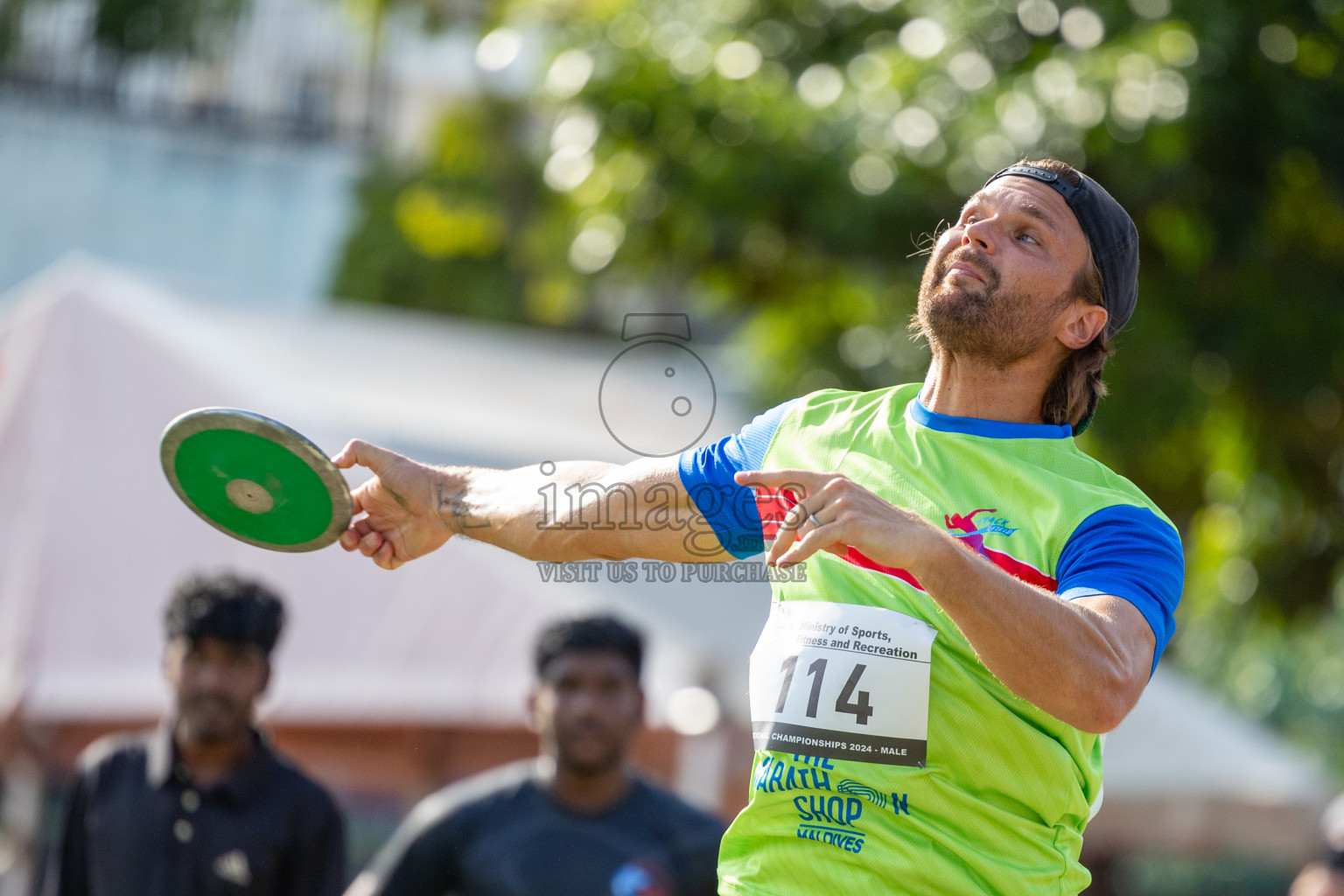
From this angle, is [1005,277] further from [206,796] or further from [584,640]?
[206,796]

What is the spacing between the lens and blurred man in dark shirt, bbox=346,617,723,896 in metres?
4.17

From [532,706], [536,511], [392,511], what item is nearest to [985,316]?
[536,511]

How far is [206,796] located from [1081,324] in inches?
119

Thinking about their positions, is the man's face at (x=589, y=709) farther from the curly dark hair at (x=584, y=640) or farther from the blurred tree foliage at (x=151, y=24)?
the blurred tree foliage at (x=151, y=24)

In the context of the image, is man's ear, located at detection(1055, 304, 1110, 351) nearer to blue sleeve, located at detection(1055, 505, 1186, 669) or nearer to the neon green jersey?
the neon green jersey

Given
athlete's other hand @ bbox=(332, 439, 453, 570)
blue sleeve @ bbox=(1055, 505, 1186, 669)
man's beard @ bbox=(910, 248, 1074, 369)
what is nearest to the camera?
blue sleeve @ bbox=(1055, 505, 1186, 669)

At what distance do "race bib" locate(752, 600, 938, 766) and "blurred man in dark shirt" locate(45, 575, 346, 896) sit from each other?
2.41 meters

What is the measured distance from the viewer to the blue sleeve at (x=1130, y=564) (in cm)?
207

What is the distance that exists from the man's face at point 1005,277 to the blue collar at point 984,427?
0.10m

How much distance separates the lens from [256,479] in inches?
101

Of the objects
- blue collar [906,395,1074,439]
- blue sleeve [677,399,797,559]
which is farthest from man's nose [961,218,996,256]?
blue sleeve [677,399,797,559]

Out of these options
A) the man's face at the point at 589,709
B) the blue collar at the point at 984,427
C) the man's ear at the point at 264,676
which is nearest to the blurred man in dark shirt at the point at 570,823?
the man's face at the point at 589,709

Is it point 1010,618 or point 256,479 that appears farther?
point 256,479

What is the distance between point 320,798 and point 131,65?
10360 mm
